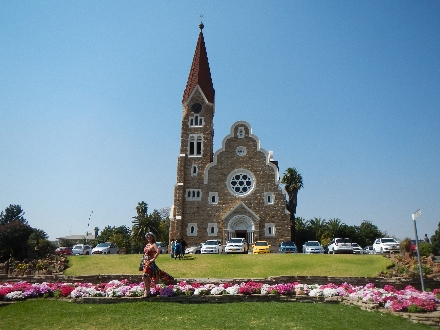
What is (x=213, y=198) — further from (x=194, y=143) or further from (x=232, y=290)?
(x=232, y=290)

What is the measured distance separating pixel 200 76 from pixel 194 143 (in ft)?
30.7

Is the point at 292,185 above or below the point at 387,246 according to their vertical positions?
above

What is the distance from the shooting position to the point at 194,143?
48.2 m

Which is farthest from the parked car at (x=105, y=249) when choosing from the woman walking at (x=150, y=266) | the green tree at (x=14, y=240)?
the woman walking at (x=150, y=266)

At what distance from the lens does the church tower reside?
44750mm

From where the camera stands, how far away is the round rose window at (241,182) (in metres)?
45.3

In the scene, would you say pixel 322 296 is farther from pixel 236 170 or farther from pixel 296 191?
pixel 296 191

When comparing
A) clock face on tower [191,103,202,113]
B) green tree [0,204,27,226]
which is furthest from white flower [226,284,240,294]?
green tree [0,204,27,226]

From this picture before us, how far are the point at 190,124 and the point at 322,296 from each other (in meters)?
38.5

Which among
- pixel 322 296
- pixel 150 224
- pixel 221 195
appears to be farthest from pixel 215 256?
pixel 150 224

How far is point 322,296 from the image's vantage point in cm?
1221

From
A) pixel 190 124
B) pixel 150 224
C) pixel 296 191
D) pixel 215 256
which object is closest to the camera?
pixel 215 256

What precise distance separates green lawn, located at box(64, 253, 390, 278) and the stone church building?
45.9ft

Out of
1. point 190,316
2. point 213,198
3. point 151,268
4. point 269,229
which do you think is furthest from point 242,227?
point 190,316
